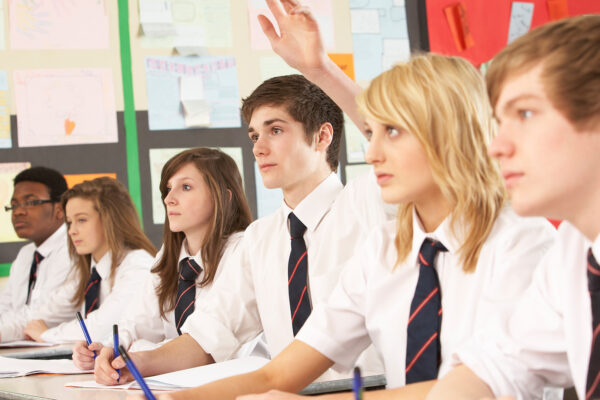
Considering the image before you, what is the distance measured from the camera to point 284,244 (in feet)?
6.69

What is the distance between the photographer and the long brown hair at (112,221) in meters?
3.17

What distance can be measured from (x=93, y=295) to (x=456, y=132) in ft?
7.58

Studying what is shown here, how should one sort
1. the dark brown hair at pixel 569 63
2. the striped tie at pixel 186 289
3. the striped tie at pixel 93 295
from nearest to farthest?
the dark brown hair at pixel 569 63
the striped tie at pixel 186 289
the striped tie at pixel 93 295

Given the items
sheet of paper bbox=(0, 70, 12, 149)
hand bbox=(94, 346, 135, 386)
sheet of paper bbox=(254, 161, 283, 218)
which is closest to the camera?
hand bbox=(94, 346, 135, 386)

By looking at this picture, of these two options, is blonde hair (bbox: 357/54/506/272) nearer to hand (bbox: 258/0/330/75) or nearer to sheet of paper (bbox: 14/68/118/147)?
hand (bbox: 258/0/330/75)

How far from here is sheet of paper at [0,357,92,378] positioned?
1736 mm

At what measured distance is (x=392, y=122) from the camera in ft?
4.40

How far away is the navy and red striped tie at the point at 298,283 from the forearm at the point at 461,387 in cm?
83

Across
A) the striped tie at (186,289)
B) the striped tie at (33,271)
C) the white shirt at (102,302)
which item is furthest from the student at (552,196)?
the striped tie at (33,271)

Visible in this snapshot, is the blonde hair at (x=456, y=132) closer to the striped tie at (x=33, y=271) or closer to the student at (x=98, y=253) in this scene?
the student at (x=98, y=253)

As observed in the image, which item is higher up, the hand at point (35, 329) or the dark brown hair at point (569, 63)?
the dark brown hair at point (569, 63)

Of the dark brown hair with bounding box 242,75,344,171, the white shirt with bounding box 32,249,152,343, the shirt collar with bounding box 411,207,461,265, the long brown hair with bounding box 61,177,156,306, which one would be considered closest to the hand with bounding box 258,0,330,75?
the dark brown hair with bounding box 242,75,344,171

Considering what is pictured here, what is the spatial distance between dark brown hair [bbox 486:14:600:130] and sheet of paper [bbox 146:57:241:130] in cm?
302

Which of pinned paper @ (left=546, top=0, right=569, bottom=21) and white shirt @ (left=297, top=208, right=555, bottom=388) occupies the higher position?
pinned paper @ (left=546, top=0, right=569, bottom=21)
